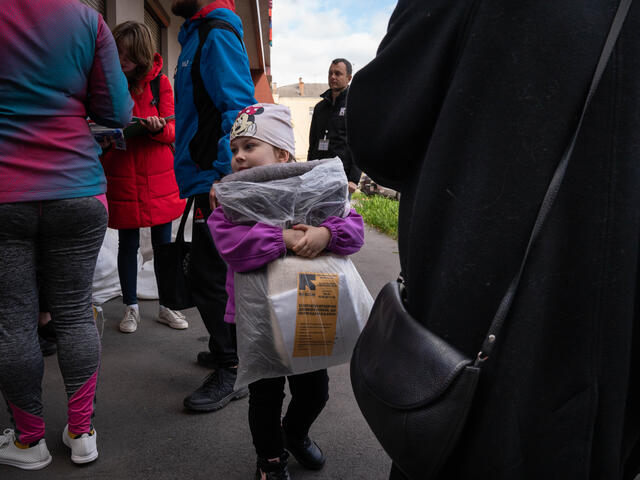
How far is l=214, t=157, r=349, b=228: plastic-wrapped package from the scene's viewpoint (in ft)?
5.75

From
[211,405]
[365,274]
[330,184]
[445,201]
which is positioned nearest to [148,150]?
[211,405]

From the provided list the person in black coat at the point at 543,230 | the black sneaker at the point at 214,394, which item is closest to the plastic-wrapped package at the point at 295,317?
the person in black coat at the point at 543,230

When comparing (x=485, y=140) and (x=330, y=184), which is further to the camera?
(x=330, y=184)

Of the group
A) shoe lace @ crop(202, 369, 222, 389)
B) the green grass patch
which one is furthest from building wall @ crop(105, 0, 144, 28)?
the green grass patch

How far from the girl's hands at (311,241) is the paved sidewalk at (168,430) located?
104cm

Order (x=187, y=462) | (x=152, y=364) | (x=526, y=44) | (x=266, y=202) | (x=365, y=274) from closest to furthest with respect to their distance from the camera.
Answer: (x=526, y=44)
(x=266, y=202)
(x=187, y=462)
(x=152, y=364)
(x=365, y=274)

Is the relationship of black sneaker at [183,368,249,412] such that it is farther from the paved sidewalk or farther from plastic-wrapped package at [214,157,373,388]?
plastic-wrapped package at [214,157,373,388]

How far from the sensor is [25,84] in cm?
180

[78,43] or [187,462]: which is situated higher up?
[78,43]

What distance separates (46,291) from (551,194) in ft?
6.58

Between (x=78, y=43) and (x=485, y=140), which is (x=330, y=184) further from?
(x=78, y=43)

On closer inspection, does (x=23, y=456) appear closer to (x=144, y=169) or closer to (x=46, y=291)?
(x=46, y=291)

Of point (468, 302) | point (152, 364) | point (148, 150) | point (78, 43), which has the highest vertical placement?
point (78, 43)

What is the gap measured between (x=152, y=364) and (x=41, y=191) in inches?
Answer: 66.3
